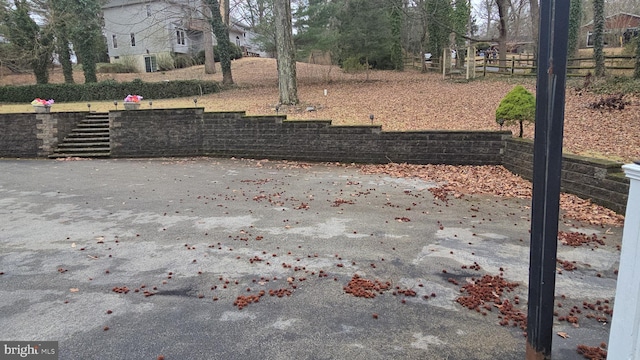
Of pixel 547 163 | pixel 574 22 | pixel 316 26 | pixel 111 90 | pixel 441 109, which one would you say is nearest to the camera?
pixel 547 163

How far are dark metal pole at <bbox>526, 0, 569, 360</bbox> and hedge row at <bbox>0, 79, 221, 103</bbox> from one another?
72.4ft

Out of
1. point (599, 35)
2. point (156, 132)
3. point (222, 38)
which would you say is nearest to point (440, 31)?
point (599, 35)

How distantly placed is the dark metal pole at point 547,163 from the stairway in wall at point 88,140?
13.6 metres

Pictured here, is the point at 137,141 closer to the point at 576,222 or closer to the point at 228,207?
the point at 228,207

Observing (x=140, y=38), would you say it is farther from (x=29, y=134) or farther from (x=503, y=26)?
(x=503, y=26)

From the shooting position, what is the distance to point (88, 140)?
13.5 meters

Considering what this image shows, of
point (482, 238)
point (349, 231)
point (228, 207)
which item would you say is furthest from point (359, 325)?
point (228, 207)

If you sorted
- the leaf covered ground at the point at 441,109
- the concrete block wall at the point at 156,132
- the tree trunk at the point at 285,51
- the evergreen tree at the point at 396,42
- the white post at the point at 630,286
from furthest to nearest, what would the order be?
the evergreen tree at the point at 396,42 < the tree trunk at the point at 285,51 < the concrete block wall at the point at 156,132 < the leaf covered ground at the point at 441,109 < the white post at the point at 630,286

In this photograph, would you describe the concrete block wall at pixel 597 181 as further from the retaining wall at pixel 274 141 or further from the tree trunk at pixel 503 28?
the tree trunk at pixel 503 28

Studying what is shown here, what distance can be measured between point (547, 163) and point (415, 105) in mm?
14548

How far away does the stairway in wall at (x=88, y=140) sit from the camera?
1315cm

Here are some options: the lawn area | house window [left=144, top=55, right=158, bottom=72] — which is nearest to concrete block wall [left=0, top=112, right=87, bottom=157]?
the lawn area

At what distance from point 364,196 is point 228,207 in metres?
2.56

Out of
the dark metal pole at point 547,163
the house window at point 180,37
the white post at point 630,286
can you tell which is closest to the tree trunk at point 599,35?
the dark metal pole at point 547,163
